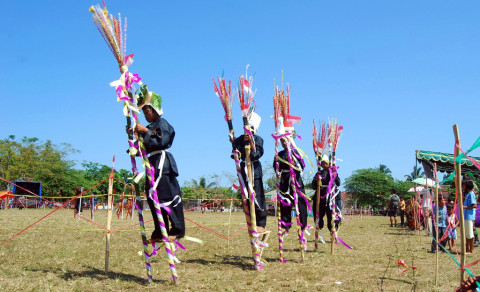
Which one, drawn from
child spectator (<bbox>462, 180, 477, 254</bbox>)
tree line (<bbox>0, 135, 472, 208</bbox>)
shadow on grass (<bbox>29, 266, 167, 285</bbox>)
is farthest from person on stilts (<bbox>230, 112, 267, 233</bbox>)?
tree line (<bbox>0, 135, 472, 208</bbox>)

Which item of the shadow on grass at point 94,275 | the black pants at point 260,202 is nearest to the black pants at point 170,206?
the shadow on grass at point 94,275

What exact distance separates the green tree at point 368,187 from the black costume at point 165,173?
48384 millimetres

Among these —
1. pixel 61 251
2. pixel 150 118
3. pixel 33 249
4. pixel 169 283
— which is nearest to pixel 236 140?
pixel 150 118

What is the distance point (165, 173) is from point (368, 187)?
49.7 metres

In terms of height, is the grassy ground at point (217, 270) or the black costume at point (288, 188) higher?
the black costume at point (288, 188)

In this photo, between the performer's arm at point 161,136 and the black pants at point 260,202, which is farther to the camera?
the black pants at point 260,202

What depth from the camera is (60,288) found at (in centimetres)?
468

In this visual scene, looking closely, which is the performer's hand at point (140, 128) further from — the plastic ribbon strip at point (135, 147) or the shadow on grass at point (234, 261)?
the shadow on grass at point (234, 261)

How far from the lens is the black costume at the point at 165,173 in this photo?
514cm

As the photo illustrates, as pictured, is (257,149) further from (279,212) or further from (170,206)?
(170,206)

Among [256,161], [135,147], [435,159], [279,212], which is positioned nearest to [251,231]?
[279,212]

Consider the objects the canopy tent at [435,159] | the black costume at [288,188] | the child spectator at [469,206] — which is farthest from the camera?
the canopy tent at [435,159]

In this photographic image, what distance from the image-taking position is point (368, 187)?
51.8 m

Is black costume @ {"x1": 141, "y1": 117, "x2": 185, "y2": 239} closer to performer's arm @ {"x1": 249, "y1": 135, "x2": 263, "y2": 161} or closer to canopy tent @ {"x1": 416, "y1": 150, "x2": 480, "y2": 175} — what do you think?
performer's arm @ {"x1": 249, "y1": 135, "x2": 263, "y2": 161}
